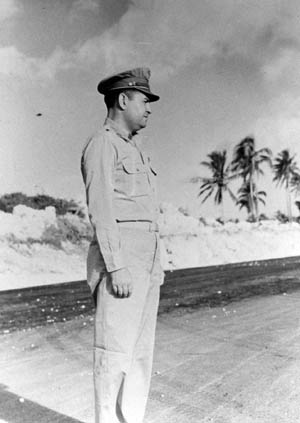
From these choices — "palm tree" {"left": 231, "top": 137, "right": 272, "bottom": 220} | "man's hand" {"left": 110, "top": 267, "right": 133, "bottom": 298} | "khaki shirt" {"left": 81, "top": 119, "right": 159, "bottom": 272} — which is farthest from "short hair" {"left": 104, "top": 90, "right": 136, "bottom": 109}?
"palm tree" {"left": 231, "top": 137, "right": 272, "bottom": 220}

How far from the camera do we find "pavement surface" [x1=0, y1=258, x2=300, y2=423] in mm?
3336

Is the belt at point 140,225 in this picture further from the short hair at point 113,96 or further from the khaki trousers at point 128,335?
the short hair at point 113,96

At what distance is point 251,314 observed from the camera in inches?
287

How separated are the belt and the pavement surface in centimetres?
129

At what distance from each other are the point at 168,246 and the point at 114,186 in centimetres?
2187

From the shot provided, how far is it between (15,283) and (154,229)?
1398 cm

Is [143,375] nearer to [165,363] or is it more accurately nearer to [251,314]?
[165,363]

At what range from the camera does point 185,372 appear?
13.9 ft

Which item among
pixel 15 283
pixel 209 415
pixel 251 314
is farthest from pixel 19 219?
pixel 209 415

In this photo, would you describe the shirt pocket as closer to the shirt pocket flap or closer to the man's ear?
the shirt pocket flap

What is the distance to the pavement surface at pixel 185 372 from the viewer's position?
334 cm

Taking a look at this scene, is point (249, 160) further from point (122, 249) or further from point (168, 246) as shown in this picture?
point (122, 249)

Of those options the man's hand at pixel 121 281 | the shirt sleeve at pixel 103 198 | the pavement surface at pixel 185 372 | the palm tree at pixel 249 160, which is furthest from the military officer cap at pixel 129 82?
the palm tree at pixel 249 160

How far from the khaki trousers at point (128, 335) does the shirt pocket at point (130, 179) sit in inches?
8.1
